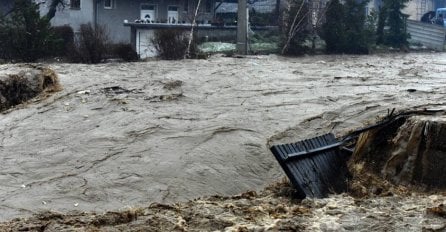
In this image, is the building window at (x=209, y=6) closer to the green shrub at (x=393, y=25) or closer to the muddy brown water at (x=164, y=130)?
the green shrub at (x=393, y=25)

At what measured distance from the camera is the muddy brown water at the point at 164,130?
779 centimetres

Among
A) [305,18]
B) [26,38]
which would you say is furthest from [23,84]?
A: [305,18]

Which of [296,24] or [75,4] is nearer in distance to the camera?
[296,24]

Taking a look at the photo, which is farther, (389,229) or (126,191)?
(126,191)

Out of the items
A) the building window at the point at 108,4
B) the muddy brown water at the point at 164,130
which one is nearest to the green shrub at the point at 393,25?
the building window at the point at 108,4

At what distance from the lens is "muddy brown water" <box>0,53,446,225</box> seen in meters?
7.79

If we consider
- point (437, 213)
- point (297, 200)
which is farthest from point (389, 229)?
point (297, 200)

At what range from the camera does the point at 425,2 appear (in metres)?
56.4

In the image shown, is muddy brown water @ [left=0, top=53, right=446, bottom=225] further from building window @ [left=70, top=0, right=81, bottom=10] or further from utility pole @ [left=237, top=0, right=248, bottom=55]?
building window @ [left=70, top=0, right=81, bottom=10]

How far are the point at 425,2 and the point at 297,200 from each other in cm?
5398

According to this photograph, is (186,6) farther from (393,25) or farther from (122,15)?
(393,25)

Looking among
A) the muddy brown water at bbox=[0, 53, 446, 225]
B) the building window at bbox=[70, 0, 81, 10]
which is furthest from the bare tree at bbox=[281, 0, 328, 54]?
the muddy brown water at bbox=[0, 53, 446, 225]

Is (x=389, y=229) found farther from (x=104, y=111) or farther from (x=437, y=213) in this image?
(x=104, y=111)

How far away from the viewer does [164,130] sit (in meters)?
10.3
